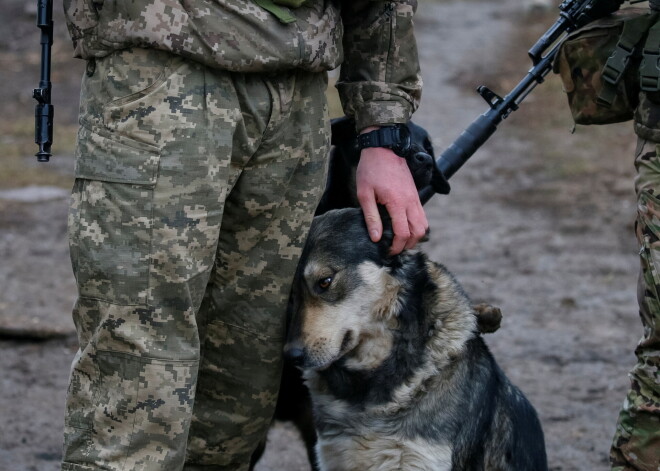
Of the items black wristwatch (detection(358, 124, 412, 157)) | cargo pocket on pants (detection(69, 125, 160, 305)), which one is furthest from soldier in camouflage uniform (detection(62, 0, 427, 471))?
black wristwatch (detection(358, 124, 412, 157))

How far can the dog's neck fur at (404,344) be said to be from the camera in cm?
341

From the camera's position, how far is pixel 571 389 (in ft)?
17.2

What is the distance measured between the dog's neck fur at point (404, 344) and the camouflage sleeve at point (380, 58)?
1.83 feet

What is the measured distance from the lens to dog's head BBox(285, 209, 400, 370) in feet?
10.6

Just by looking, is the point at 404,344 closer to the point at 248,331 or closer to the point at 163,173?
the point at 248,331

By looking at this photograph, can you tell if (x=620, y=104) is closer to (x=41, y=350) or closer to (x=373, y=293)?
(x=373, y=293)

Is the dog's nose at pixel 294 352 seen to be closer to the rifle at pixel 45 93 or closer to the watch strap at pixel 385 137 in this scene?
the watch strap at pixel 385 137

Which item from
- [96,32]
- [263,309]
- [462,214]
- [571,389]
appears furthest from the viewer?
[462,214]

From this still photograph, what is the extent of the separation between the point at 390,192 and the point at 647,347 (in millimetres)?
1012

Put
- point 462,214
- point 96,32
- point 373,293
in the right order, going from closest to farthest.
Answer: point 96,32
point 373,293
point 462,214

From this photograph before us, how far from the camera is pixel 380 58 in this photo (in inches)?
124

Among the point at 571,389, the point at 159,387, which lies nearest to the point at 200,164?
the point at 159,387

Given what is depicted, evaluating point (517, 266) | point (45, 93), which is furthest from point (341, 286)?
point (517, 266)

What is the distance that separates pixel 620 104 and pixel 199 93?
5.12 ft
